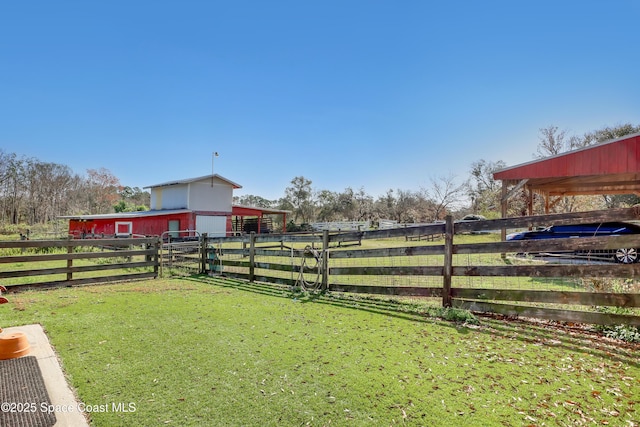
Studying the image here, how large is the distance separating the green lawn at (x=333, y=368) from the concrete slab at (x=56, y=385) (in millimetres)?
80

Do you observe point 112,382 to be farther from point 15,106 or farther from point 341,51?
point 15,106

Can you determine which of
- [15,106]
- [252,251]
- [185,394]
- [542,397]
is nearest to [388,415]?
[542,397]

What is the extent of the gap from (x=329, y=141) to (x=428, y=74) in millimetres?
11528

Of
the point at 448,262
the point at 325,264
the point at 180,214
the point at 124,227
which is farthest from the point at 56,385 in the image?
the point at 124,227

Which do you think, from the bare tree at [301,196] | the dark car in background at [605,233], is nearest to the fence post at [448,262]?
the dark car in background at [605,233]

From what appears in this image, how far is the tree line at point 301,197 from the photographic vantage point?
36.3 metres

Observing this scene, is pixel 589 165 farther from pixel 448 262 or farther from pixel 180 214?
pixel 180 214

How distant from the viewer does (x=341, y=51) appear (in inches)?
497

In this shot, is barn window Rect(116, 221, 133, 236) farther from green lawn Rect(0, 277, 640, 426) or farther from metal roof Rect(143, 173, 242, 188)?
green lawn Rect(0, 277, 640, 426)

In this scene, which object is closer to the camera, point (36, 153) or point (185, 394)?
point (185, 394)

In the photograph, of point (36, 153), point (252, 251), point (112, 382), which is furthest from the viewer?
point (36, 153)

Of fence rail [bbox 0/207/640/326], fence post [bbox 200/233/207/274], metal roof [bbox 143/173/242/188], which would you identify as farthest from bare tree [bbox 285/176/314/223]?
fence rail [bbox 0/207/640/326]

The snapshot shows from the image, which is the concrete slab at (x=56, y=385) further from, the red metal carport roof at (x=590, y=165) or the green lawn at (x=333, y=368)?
the red metal carport roof at (x=590, y=165)

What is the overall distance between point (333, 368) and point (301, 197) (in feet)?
132
